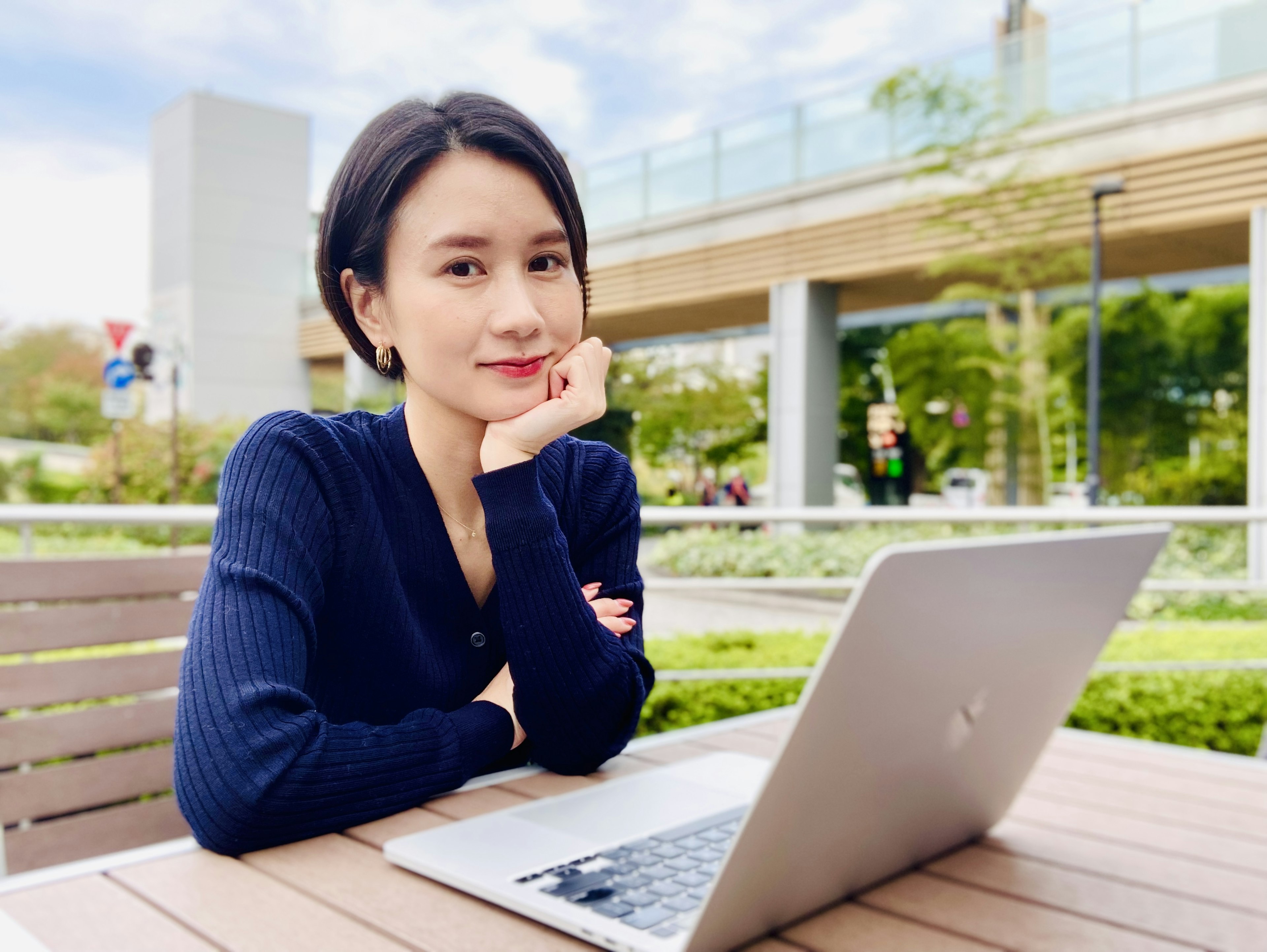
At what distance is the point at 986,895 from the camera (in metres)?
0.79

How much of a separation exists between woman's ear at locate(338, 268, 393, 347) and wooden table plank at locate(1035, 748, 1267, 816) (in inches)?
36.4

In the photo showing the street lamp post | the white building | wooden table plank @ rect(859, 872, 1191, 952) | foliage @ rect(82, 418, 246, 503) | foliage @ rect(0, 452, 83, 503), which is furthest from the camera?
the white building

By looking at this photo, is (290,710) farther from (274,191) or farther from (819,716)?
(274,191)

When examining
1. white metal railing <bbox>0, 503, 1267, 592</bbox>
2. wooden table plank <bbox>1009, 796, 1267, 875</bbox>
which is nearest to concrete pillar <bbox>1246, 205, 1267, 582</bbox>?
white metal railing <bbox>0, 503, 1267, 592</bbox>

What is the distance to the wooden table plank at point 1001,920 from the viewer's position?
0.70 meters

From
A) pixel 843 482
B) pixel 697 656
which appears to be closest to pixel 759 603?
pixel 697 656

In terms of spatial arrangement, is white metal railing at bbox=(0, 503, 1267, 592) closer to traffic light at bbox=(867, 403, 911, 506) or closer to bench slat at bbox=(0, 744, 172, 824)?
bench slat at bbox=(0, 744, 172, 824)

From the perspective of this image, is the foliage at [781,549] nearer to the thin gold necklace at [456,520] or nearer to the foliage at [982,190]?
the thin gold necklace at [456,520]

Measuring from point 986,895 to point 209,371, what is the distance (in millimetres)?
19803

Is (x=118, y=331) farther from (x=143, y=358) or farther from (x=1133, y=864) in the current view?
(x=1133, y=864)

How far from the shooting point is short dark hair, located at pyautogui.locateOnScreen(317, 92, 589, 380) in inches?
40.9

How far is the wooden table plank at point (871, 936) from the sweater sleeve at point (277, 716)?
0.41 metres

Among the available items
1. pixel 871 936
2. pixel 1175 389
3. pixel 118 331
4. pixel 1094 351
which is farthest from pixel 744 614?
pixel 1175 389

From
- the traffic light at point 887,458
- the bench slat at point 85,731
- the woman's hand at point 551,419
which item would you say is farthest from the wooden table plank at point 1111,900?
the traffic light at point 887,458
